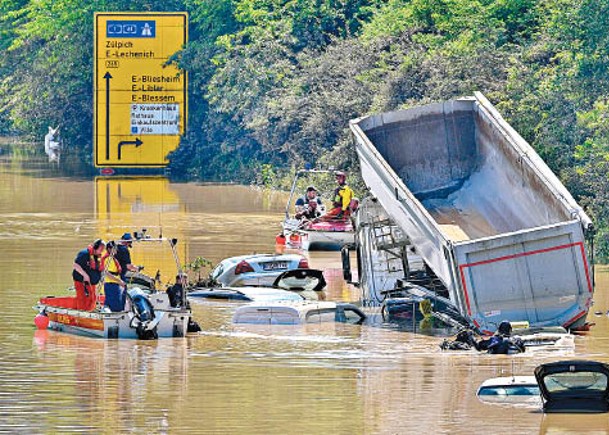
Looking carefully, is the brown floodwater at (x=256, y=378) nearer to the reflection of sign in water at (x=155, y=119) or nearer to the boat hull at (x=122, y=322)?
the boat hull at (x=122, y=322)

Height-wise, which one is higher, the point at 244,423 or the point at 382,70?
the point at 382,70

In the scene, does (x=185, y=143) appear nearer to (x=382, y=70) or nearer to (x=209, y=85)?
(x=209, y=85)

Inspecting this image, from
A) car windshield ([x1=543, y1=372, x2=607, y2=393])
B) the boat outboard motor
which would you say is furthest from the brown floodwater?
car windshield ([x1=543, y1=372, x2=607, y2=393])

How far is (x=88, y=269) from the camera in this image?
30062 millimetres

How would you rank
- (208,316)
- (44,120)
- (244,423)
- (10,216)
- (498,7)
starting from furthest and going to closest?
1. (44,120)
2. (498,7)
3. (10,216)
4. (208,316)
5. (244,423)

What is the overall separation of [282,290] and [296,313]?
3.49 meters

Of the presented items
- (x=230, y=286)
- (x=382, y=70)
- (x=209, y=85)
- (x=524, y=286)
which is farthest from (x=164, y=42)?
(x=524, y=286)

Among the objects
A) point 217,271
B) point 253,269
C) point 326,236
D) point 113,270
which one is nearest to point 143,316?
point 113,270

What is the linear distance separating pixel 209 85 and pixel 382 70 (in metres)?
12.8

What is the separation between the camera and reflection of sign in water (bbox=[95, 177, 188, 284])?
135 feet

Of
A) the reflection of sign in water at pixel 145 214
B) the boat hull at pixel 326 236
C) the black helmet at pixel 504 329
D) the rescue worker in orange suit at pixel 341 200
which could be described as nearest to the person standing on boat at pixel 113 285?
the black helmet at pixel 504 329

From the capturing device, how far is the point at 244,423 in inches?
896

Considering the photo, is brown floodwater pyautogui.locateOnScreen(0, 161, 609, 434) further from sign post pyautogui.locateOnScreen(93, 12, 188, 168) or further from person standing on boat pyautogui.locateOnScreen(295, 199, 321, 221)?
sign post pyautogui.locateOnScreen(93, 12, 188, 168)

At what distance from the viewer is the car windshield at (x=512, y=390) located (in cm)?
2403
